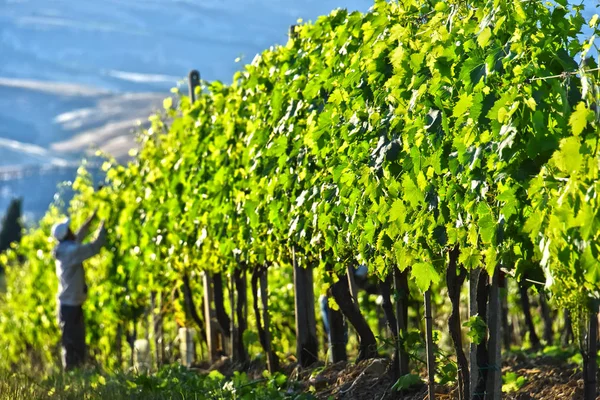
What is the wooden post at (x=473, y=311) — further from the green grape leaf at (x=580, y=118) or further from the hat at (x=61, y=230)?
the hat at (x=61, y=230)

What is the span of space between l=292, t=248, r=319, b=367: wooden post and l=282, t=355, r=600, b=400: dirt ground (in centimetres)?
29

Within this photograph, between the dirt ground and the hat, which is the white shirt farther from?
the dirt ground

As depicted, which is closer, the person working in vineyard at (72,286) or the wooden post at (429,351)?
the wooden post at (429,351)

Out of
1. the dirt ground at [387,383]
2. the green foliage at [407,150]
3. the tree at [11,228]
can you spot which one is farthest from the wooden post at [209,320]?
the tree at [11,228]

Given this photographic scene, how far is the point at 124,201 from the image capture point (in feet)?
38.4

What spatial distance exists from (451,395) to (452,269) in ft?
3.59

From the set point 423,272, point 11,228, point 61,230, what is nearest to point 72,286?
point 61,230

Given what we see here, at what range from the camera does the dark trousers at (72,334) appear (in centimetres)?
1184

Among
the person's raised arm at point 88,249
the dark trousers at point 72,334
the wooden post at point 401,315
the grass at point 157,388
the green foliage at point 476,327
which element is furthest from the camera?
the dark trousers at point 72,334

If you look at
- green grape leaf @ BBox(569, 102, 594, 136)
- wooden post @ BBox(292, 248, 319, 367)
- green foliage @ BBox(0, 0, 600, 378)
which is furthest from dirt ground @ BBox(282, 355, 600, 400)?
green grape leaf @ BBox(569, 102, 594, 136)

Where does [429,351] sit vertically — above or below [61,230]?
below

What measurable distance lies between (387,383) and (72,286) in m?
5.91

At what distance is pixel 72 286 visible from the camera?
11.8 metres

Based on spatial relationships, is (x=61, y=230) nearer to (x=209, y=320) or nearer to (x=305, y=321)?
(x=209, y=320)
